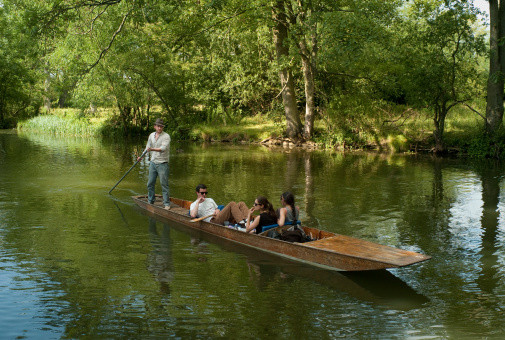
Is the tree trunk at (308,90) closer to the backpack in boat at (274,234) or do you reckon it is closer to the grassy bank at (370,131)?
the grassy bank at (370,131)

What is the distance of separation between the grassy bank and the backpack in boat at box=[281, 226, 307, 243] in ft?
52.3

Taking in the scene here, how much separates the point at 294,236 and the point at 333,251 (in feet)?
3.17

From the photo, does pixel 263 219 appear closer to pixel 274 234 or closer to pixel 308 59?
pixel 274 234

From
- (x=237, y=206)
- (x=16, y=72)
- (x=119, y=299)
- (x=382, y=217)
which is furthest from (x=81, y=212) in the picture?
(x=16, y=72)

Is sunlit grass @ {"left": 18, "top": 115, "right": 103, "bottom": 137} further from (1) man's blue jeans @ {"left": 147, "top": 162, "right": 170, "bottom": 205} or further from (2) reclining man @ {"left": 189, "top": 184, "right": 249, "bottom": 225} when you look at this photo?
(2) reclining man @ {"left": 189, "top": 184, "right": 249, "bottom": 225}

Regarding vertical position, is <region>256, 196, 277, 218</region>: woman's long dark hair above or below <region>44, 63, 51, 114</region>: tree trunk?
below

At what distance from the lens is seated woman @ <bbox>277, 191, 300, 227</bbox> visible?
8.24 meters

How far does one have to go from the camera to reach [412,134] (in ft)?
79.4

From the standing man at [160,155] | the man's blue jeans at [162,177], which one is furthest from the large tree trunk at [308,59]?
the man's blue jeans at [162,177]

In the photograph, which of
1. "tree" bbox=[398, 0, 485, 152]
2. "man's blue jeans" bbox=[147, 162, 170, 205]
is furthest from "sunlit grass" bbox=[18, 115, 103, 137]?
"man's blue jeans" bbox=[147, 162, 170, 205]

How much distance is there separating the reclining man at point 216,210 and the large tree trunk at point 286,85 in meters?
15.6

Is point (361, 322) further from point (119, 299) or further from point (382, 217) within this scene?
point (382, 217)

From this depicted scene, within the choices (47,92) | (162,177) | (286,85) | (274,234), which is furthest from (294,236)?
(47,92)

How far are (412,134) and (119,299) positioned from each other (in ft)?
66.6
